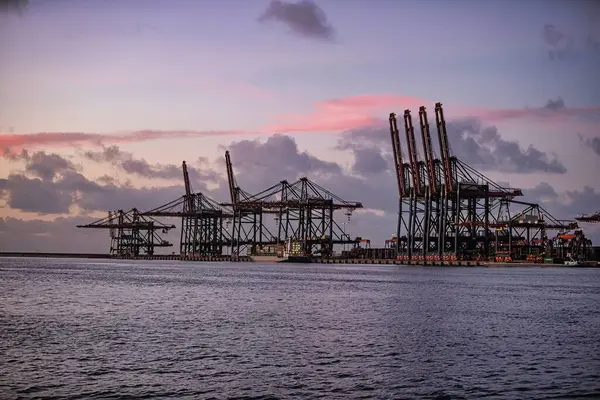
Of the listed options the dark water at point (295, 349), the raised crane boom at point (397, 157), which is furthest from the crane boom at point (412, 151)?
the dark water at point (295, 349)

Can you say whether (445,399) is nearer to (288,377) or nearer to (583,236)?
(288,377)

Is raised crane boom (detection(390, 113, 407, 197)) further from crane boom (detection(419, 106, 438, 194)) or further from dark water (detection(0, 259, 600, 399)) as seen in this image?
dark water (detection(0, 259, 600, 399))

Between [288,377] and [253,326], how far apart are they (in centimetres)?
1447

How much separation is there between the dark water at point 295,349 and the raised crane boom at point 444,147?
92.9m

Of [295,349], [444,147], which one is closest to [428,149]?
[444,147]

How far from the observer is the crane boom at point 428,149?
15200cm

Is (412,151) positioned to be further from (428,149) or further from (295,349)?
(295,349)

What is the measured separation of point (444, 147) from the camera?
148500 millimetres

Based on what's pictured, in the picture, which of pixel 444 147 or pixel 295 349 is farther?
pixel 444 147

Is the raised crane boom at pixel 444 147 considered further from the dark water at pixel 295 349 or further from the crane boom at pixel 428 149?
the dark water at pixel 295 349

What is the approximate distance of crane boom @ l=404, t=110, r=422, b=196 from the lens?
156500mm

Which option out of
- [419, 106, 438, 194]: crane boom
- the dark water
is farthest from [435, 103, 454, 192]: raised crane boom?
the dark water

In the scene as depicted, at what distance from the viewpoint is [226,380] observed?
2473cm

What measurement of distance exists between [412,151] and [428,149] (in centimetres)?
536
